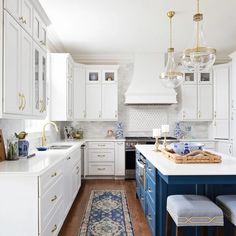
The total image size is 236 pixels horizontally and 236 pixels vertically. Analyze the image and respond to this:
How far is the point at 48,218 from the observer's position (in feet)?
7.13

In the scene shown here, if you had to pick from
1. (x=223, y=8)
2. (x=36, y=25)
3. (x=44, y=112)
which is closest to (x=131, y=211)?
(x=44, y=112)

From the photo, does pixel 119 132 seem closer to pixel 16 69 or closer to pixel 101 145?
pixel 101 145

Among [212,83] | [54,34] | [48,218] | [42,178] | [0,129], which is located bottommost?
[48,218]

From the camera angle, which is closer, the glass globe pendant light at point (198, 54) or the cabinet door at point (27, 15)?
the cabinet door at point (27, 15)

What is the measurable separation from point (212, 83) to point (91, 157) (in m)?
3.19

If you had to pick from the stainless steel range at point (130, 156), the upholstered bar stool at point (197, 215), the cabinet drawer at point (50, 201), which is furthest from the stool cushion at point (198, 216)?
the stainless steel range at point (130, 156)

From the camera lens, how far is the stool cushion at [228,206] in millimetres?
1856

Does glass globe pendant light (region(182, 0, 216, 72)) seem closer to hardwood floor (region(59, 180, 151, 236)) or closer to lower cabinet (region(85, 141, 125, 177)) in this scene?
hardwood floor (region(59, 180, 151, 236))

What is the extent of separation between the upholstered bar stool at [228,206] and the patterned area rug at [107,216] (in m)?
1.16

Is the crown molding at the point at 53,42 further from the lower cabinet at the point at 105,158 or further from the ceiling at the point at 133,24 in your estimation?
the lower cabinet at the point at 105,158

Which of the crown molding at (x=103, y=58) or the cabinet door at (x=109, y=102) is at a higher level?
the crown molding at (x=103, y=58)

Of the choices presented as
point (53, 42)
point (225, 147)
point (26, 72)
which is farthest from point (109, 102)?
point (26, 72)

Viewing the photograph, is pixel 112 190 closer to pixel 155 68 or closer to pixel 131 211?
pixel 131 211

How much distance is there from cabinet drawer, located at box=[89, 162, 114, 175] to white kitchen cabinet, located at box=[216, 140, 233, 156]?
238 cm
